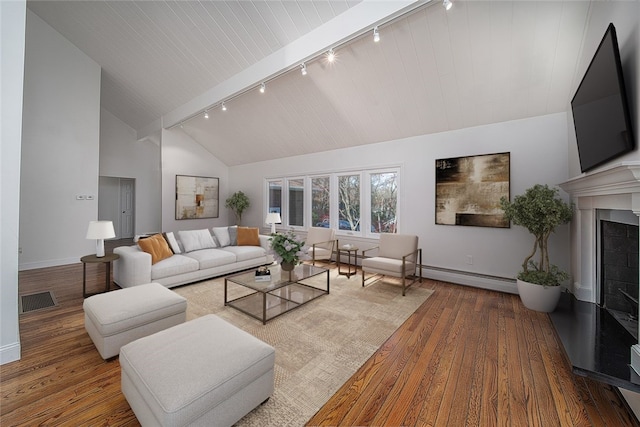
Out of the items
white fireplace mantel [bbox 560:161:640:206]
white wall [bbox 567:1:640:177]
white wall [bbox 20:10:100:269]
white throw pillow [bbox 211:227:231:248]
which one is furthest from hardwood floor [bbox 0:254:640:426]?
white wall [bbox 20:10:100:269]

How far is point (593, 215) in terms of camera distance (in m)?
2.79

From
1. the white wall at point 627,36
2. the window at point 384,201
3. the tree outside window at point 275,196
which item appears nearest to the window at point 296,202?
the tree outside window at point 275,196

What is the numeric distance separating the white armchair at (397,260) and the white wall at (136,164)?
6291 mm

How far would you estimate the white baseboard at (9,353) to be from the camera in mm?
2107

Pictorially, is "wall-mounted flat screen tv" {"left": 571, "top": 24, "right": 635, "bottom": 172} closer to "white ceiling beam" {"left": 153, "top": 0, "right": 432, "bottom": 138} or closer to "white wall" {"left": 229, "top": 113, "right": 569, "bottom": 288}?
"white wall" {"left": 229, "top": 113, "right": 569, "bottom": 288}

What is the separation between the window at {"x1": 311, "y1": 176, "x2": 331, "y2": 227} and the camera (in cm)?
617

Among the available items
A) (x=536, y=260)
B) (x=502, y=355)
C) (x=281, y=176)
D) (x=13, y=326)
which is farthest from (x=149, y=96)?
(x=536, y=260)

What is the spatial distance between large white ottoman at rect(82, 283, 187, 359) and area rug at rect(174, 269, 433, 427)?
2.10 ft

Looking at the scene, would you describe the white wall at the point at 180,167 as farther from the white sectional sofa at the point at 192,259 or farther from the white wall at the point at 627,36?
the white wall at the point at 627,36

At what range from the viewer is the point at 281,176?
7.05 metres

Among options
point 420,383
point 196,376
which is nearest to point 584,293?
point 420,383

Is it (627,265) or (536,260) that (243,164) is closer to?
(536,260)

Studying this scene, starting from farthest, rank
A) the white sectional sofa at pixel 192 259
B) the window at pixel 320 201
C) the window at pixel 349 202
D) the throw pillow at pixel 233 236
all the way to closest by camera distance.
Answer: the window at pixel 320 201
the window at pixel 349 202
the throw pillow at pixel 233 236
the white sectional sofa at pixel 192 259

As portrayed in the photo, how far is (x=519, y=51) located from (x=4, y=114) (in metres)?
5.14
